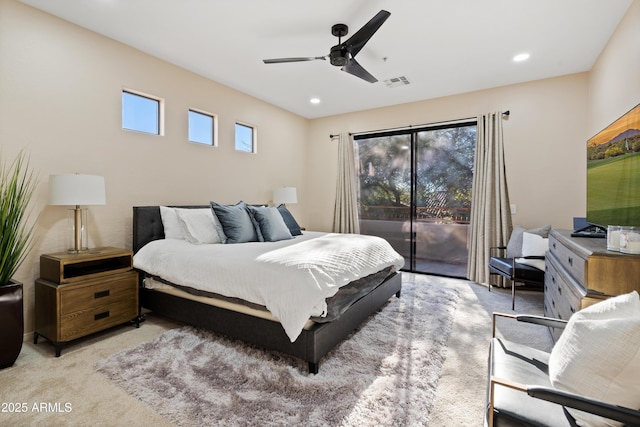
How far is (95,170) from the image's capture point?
2949mm

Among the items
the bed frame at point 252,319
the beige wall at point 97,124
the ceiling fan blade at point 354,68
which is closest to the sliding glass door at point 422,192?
the bed frame at point 252,319

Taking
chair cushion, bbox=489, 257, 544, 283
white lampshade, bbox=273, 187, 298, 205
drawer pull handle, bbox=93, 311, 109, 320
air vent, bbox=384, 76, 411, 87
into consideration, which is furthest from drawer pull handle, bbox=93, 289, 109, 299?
chair cushion, bbox=489, 257, 544, 283

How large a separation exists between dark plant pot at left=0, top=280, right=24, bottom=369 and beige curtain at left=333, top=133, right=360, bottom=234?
4.26 metres

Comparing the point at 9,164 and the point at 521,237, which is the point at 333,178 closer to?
the point at 521,237

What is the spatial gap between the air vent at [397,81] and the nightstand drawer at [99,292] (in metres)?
3.84

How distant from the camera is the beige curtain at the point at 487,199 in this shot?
4141 mm

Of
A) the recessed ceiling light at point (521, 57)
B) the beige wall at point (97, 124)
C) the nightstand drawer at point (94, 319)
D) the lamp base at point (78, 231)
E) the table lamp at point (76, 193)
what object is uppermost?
the recessed ceiling light at point (521, 57)

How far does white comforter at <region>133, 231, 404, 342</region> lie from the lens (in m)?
2.00

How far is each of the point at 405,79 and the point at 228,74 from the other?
2.37m

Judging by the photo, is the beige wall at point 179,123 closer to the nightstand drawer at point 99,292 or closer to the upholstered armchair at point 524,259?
the upholstered armchair at point 524,259

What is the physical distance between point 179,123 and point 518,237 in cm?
459

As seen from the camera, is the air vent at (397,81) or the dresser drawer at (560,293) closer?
the dresser drawer at (560,293)

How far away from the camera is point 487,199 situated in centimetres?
420

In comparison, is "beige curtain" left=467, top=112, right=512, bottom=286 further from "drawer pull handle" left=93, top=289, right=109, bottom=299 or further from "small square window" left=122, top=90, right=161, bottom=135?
"drawer pull handle" left=93, top=289, right=109, bottom=299
